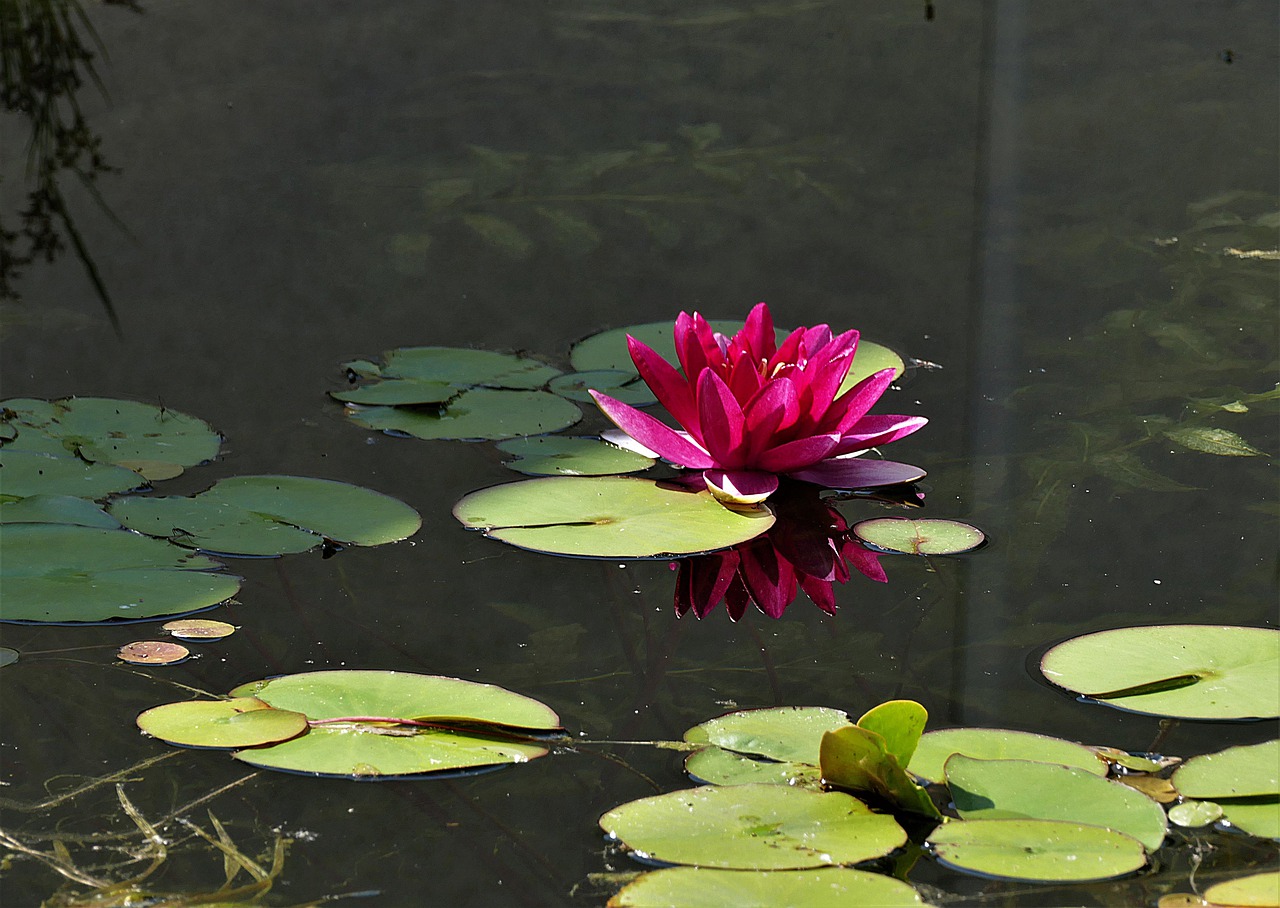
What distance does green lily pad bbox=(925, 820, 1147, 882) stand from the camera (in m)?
0.85

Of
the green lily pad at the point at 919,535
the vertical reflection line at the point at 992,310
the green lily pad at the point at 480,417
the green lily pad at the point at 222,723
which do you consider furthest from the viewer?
the green lily pad at the point at 480,417

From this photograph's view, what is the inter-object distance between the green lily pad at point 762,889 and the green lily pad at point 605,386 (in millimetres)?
895

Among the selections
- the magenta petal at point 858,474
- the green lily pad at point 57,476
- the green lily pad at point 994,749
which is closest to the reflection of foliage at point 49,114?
the green lily pad at point 57,476

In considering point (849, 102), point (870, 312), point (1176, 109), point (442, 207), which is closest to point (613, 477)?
point (870, 312)

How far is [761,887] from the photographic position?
2.76ft

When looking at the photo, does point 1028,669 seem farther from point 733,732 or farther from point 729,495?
point 729,495

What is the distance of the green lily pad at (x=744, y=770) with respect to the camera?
960mm

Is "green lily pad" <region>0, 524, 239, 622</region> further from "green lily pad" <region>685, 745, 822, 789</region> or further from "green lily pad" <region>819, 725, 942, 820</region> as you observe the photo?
"green lily pad" <region>819, 725, 942, 820</region>

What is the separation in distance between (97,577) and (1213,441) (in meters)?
1.27

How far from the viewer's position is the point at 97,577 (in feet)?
4.13

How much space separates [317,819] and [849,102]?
2171mm

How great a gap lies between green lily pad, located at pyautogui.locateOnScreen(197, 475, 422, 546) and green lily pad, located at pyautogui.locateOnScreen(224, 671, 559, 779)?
0.88 feet

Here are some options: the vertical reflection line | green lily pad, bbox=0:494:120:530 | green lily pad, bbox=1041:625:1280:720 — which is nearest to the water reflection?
the vertical reflection line

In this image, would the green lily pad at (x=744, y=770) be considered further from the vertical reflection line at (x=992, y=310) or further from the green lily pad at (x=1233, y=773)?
the green lily pad at (x=1233, y=773)
